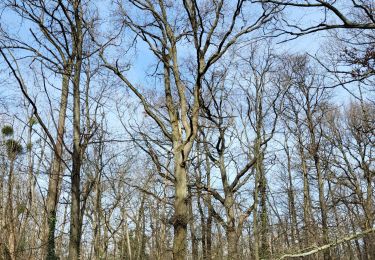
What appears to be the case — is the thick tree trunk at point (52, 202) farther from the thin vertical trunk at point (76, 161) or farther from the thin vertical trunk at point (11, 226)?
the thin vertical trunk at point (11, 226)

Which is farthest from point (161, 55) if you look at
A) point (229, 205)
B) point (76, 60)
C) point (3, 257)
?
point (229, 205)

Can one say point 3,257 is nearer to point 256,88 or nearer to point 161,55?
point 161,55

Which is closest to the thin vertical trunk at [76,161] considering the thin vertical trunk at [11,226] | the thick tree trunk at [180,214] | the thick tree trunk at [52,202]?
the thin vertical trunk at [11,226]

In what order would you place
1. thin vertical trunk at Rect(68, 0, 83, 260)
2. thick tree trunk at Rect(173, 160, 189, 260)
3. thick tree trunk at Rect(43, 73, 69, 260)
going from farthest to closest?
thick tree trunk at Rect(43, 73, 69, 260), thick tree trunk at Rect(173, 160, 189, 260), thin vertical trunk at Rect(68, 0, 83, 260)

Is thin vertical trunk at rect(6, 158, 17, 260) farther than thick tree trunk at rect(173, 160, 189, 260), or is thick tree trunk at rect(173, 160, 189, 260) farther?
thick tree trunk at rect(173, 160, 189, 260)

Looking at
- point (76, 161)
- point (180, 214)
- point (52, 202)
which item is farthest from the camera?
point (52, 202)

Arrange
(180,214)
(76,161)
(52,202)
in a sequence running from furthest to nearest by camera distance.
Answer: (52,202) < (180,214) < (76,161)

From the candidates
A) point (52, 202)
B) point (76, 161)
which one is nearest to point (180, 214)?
point (76, 161)

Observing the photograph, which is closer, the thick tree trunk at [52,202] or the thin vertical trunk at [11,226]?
the thin vertical trunk at [11,226]

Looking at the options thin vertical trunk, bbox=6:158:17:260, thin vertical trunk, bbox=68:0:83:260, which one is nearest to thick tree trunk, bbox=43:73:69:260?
thin vertical trunk, bbox=68:0:83:260

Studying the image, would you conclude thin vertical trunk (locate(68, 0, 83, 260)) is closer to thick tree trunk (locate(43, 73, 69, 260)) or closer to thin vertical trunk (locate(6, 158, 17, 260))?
thin vertical trunk (locate(6, 158, 17, 260))

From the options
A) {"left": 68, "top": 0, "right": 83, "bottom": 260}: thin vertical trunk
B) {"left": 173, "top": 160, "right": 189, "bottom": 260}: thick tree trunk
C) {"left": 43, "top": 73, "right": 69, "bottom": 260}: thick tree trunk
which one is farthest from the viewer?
{"left": 43, "top": 73, "right": 69, "bottom": 260}: thick tree trunk

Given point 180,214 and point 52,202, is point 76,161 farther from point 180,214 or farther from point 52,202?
point 52,202

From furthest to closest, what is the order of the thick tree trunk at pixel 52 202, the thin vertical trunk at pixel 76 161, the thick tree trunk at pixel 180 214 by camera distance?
the thick tree trunk at pixel 52 202
the thick tree trunk at pixel 180 214
the thin vertical trunk at pixel 76 161
